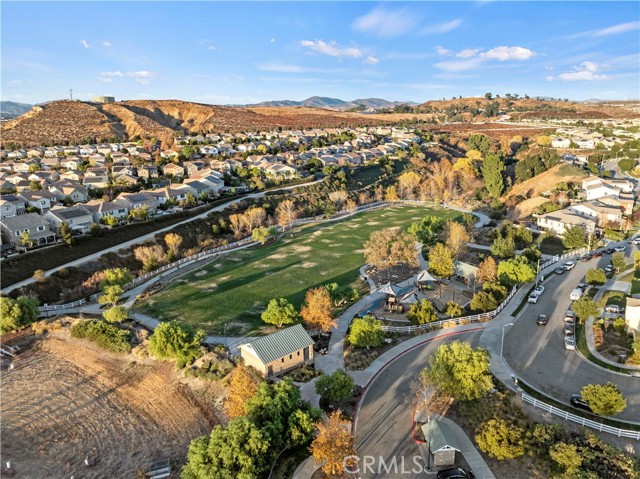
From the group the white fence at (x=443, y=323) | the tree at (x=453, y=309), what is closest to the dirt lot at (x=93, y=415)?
the white fence at (x=443, y=323)

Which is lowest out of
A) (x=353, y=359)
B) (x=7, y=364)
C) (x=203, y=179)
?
(x=7, y=364)

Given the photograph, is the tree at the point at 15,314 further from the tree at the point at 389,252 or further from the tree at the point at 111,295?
the tree at the point at 389,252

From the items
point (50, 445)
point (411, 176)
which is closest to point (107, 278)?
point (50, 445)

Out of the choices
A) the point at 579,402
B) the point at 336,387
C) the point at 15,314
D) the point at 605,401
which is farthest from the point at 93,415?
the point at 605,401

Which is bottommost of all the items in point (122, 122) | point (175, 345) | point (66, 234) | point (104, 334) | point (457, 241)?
point (104, 334)

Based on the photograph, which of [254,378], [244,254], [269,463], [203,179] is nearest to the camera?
[269,463]

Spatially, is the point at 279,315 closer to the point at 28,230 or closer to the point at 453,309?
the point at 453,309

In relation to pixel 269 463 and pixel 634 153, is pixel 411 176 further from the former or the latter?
pixel 269 463
